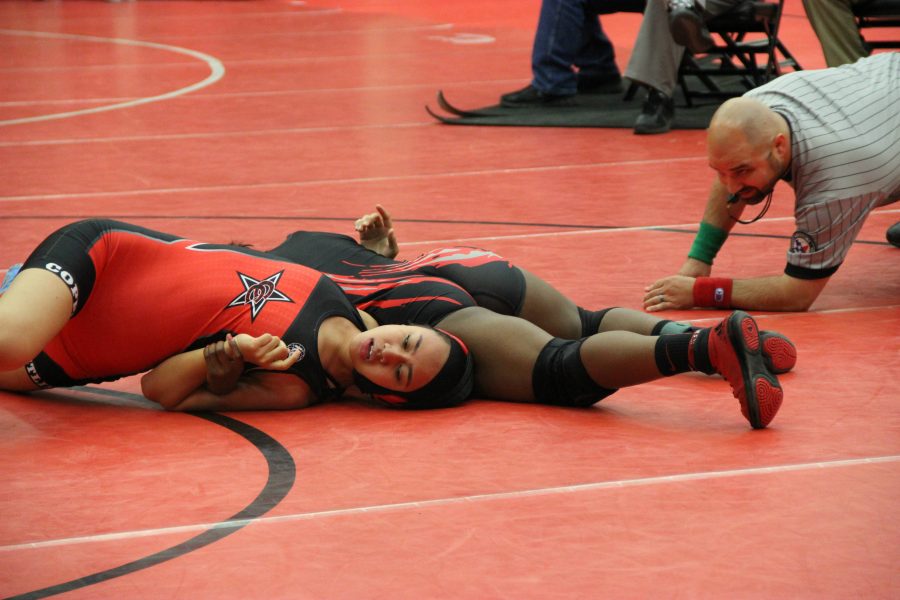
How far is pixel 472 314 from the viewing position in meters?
2.55

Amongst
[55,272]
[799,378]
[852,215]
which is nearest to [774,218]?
[852,215]

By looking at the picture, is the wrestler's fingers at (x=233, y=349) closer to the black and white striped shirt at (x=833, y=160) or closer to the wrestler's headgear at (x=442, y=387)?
the wrestler's headgear at (x=442, y=387)

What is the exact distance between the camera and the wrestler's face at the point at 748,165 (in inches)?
111

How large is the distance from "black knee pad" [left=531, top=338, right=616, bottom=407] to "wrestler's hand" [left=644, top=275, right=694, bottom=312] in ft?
2.33

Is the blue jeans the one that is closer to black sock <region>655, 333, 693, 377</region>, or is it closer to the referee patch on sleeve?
the referee patch on sleeve

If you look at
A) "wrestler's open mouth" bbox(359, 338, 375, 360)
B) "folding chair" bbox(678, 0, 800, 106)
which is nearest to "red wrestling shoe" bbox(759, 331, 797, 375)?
"wrestler's open mouth" bbox(359, 338, 375, 360)

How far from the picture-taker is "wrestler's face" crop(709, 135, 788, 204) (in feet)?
9.29

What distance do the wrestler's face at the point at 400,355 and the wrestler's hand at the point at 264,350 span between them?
14cm

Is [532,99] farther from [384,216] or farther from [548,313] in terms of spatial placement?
[548,313]

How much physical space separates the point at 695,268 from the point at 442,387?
42.5 inches

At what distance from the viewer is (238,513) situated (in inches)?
77.3

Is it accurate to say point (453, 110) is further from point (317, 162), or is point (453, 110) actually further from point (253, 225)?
point (253, 225)

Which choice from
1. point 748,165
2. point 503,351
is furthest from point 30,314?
point 748,165

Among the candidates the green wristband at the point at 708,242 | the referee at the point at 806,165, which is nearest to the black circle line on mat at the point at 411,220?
the green wristband at the point at 708,242
